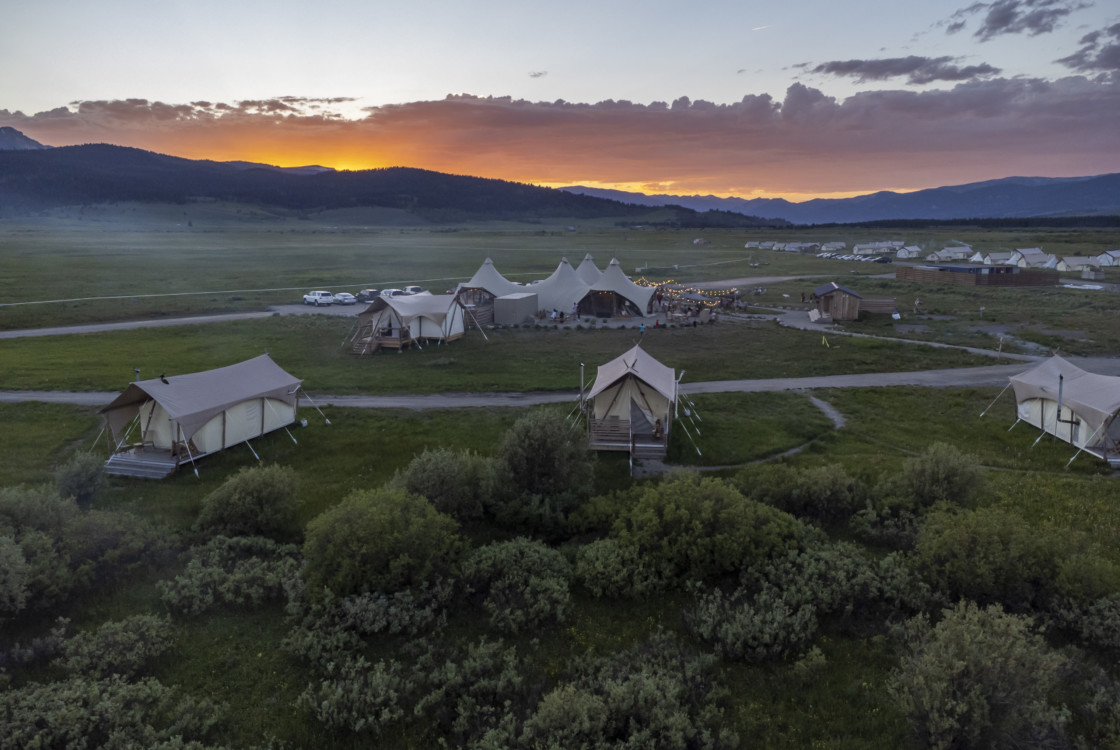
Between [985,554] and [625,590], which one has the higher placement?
[985,554]

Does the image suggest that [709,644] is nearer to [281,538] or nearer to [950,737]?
[950,737]

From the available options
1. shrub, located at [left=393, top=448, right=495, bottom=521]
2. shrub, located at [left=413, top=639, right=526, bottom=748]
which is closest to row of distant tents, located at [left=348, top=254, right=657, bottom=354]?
shrub, located at [left=393, top=448, right=495, bottom=521]

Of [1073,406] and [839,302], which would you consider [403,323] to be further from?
[839,302]

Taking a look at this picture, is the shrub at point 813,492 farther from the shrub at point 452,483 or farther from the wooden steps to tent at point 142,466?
the wooden steps to tent at point 142,466

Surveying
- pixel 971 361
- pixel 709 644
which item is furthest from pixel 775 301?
pixel 709 644

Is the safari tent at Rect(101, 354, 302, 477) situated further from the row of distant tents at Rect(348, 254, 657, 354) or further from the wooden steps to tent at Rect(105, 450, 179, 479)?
the row of distant tents at Rect(348, 254, 657, 354)

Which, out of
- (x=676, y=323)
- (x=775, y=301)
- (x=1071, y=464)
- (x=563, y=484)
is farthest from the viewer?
(x=775, y=301)
